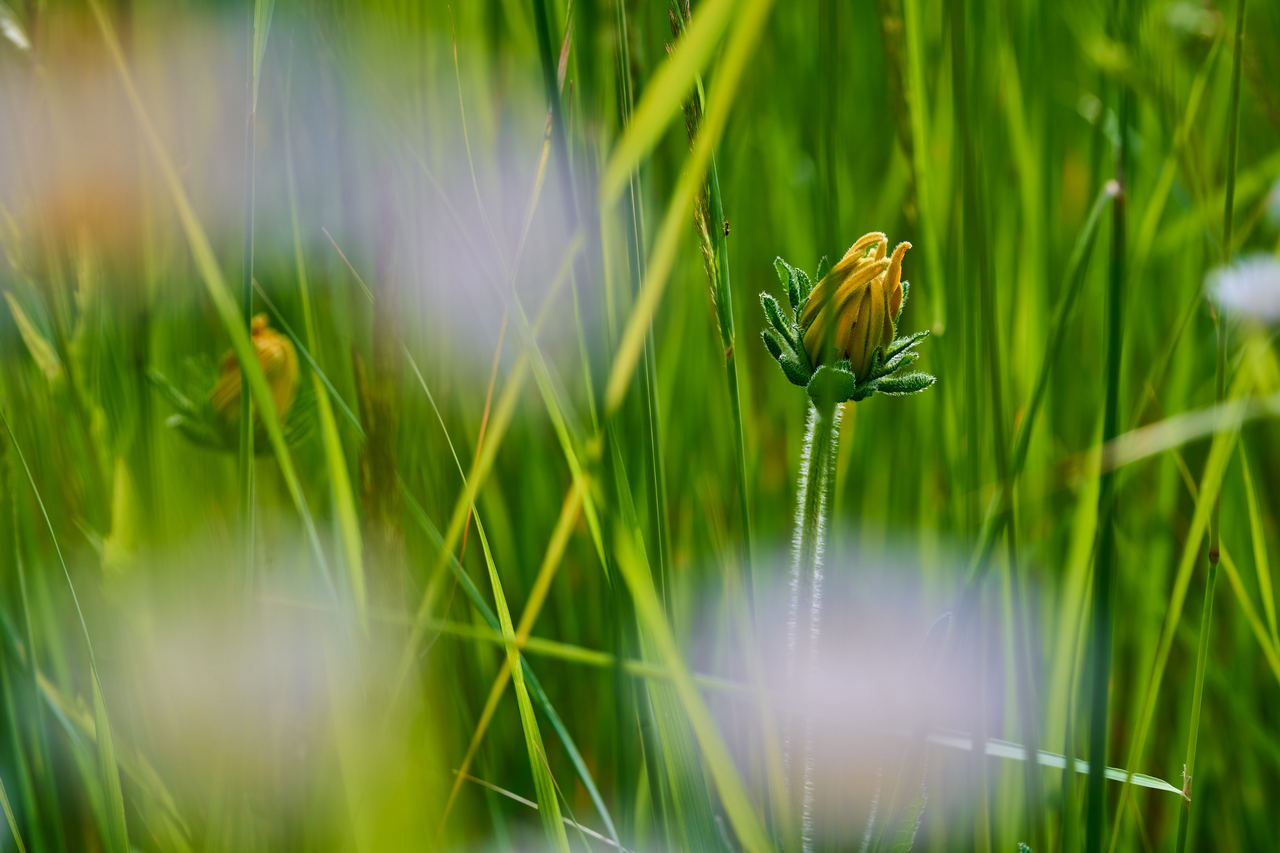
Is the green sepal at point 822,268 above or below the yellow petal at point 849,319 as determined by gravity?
above

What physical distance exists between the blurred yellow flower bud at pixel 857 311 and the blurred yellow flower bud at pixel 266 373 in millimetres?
498

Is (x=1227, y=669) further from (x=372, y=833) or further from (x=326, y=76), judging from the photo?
(x=326, y=76)

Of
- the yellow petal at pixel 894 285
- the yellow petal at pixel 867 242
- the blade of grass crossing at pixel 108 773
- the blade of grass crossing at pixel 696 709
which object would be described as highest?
the yellow petal at pixel 867 242

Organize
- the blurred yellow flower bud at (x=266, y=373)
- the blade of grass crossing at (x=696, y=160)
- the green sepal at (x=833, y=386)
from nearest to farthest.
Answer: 1. the blade of grass crossing at (x=696, y=160)
2. the green sepal at (x=833, y=386)
3. the blurred yellow flower bud at (x=266, y=373)

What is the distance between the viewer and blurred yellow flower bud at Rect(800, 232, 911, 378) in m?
0.51

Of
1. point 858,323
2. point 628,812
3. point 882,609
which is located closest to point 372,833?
point 628,812

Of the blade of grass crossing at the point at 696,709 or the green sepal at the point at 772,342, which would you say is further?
the green sepal at the point at 772,342

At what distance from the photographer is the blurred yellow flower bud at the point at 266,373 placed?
785 millimetres

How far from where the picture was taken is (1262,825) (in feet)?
2.47

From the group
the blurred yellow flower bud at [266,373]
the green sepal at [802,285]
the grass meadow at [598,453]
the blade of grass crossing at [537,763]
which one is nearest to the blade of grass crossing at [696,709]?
the grass meadow at [598,453]

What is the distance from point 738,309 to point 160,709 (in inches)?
29.0

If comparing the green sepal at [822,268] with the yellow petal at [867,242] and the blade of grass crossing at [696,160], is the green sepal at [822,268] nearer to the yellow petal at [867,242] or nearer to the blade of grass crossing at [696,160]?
the yellow petal at [867,242]

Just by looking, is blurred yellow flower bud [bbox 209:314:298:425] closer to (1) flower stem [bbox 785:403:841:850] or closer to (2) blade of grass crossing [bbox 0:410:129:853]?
(2) blade of grass crossing [bbox 0:410:129:853]

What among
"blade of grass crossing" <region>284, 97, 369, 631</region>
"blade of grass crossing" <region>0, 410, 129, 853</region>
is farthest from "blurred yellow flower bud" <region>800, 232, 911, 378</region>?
"blade of grass crossing" <region>0, 410, 129, 853</region>
